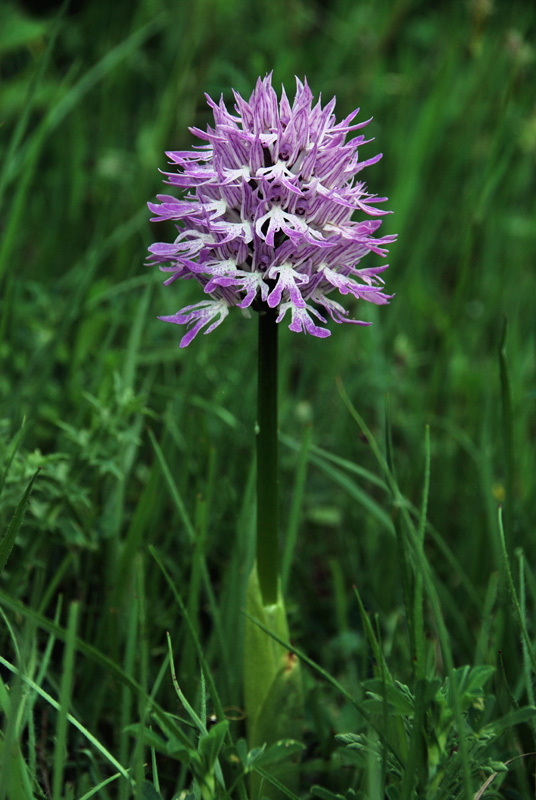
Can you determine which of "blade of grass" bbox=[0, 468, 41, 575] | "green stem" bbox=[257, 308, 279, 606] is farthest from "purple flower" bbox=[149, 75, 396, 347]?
"blade of grass" bbox=[0, 468, 41, 575]

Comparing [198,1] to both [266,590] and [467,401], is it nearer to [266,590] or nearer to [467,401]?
[467,401]

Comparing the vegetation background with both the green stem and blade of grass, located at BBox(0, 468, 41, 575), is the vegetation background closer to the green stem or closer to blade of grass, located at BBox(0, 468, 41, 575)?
blade of grass, located at BBox(0, 468, 41, 575)

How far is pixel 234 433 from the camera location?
2230mm

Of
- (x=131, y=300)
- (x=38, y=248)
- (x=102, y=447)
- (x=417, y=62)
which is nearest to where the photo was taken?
(x=102, y=447)

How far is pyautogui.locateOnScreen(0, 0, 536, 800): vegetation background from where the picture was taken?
1.48 metres

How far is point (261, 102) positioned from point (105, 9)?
137 inches

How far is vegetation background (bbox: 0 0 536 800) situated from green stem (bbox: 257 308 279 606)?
0.18 m

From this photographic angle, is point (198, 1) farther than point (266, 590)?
Yes

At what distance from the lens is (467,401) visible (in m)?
2.95

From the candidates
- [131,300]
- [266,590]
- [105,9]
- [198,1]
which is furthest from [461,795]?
[105,9]

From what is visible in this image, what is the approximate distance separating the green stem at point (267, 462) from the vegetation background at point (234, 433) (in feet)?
0.59

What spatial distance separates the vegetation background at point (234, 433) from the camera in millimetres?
1481

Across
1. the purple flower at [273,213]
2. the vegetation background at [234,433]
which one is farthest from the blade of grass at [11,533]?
the purple flower at [273,213]

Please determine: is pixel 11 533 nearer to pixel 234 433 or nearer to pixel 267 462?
pixel 267 462
